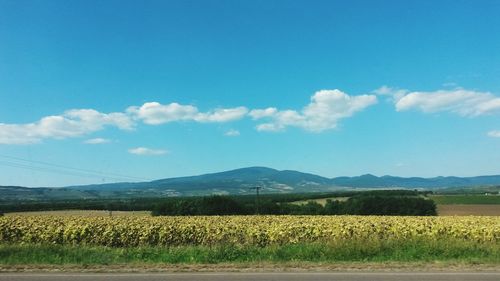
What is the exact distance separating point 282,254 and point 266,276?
384cm

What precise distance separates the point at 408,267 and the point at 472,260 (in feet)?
8.07

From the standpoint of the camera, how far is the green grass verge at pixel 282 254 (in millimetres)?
14914

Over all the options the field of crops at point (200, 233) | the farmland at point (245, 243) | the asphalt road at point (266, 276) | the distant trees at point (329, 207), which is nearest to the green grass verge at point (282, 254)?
the farmland at point (245, 243)

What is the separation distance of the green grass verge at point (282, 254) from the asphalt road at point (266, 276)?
2.28 meters

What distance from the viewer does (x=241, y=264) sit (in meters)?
13.9

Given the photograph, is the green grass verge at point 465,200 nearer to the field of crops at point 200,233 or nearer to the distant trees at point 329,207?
the distant trees at point 329,207

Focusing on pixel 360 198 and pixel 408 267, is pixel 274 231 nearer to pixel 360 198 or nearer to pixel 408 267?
pixel 408 267

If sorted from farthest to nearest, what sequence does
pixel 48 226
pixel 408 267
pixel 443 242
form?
pixel 48 226
pixel 443 242
pixel 408 267

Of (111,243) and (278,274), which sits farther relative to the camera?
(111,243)

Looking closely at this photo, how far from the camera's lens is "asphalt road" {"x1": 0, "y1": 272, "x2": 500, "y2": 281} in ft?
37.6

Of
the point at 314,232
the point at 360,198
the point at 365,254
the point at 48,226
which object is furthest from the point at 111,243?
the point at 360,198

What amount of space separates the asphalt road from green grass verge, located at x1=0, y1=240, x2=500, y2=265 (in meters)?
2.28

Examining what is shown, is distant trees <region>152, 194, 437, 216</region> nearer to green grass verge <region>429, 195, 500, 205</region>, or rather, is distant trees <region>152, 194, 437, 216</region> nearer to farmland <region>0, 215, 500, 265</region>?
green grass verge <region>429, 195, 500, 205</region>

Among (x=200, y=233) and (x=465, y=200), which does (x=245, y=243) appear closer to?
(x=200, y=233)
